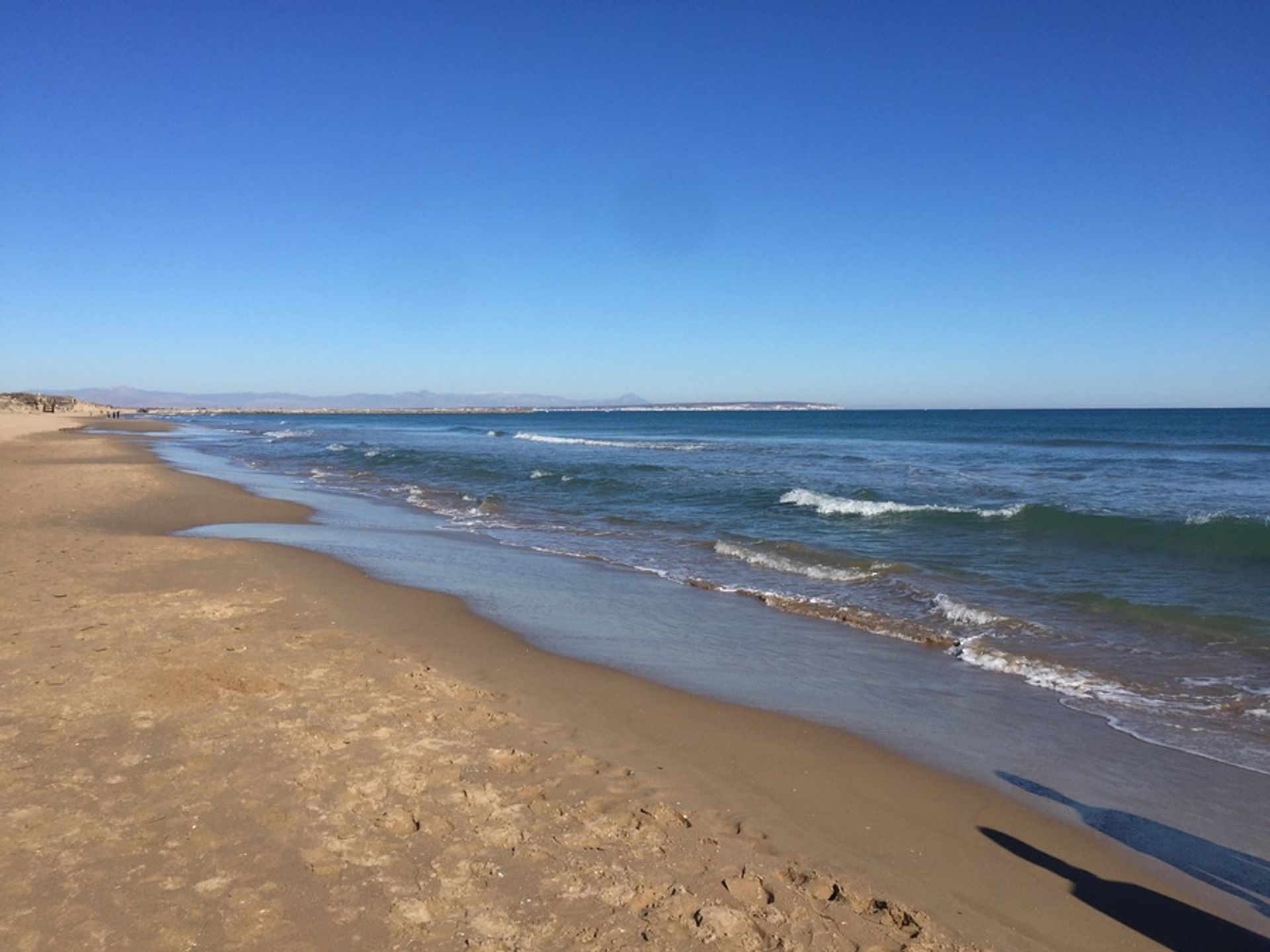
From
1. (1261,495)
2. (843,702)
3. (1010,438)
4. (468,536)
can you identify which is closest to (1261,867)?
(843,702)

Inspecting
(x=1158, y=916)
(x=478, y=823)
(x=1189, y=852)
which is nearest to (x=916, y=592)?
(x=1189, y=852)

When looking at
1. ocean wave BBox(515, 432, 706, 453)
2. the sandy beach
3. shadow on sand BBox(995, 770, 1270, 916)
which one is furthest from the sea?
ocean wave BBox(515, 432, 706, 453)

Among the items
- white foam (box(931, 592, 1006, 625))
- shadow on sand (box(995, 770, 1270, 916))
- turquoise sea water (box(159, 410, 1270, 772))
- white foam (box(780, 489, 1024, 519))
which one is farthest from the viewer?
white foam (box(780, 489, 1024, 519))

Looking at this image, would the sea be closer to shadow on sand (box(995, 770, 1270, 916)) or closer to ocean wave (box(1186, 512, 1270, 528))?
ocean wave (box(1186, 512, 1270, 528))

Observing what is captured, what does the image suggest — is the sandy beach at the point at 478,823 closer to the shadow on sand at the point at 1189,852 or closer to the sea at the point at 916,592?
the shadow on sand at the point at 1189,852

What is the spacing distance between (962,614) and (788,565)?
11.2 ft

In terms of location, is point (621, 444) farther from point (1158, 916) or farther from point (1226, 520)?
point (1158, 916)

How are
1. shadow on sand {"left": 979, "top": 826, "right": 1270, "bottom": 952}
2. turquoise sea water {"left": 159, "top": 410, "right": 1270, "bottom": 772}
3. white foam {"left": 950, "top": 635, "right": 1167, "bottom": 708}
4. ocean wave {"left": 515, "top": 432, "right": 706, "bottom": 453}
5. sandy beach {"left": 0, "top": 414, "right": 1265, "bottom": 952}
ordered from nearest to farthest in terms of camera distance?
sandy beach {"left": 0, "top": 414, "right": 1265, "bottom": 952} < shadow on sand {"left": 979, "top": 826, "right": 1270, "bottom": 952} < white foam {"left": 950, "top": 635, "right": 1167, "bottom": 708} < turquoise sea water {"left": 159, "top": 410, "right": 1270, "bottom": 772} < ocean wave {"left": 515, "top": 432, "right": 706, "bottom": 453}

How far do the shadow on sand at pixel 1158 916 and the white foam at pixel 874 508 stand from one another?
44.0 feet

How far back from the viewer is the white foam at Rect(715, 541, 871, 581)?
1161cm

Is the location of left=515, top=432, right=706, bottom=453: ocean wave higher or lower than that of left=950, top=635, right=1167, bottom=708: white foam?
higher

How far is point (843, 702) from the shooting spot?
647 centimetres

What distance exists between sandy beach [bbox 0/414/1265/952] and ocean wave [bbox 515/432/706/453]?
35.1m

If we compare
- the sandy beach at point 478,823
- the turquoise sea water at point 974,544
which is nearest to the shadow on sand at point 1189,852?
the sandy beach at point 478,823
